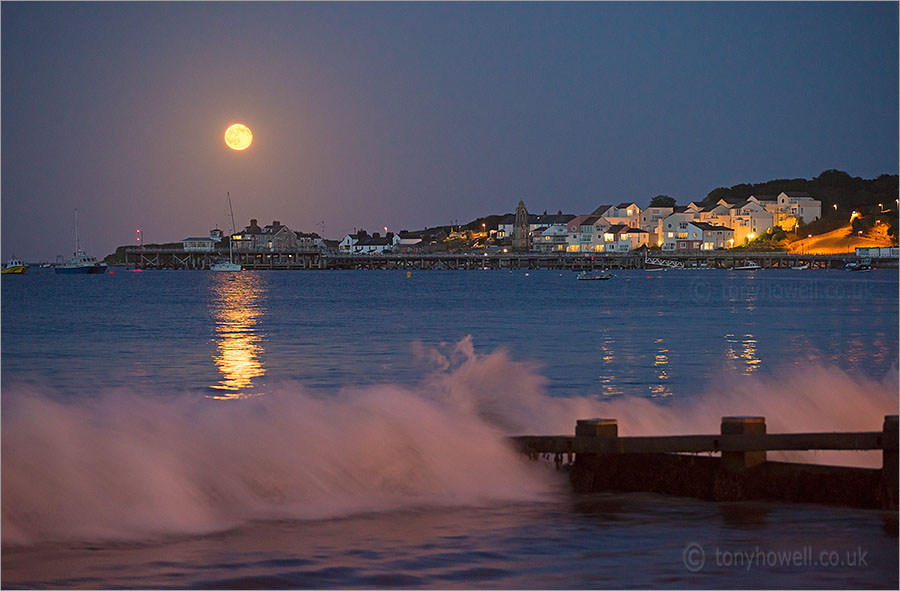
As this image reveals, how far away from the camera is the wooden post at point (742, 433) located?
12734mm

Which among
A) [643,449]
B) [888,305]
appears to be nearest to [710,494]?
[643,449]

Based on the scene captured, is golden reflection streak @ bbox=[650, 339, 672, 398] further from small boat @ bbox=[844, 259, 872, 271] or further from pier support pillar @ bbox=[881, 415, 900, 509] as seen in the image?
small boat @ bbox=[844, 259, 872, 271]

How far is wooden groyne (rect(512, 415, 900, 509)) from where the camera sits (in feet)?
40.5

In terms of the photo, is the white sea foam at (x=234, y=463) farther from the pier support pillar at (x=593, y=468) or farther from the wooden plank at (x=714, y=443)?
the wooden plank at (x=714, y=443)

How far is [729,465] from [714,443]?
1.32 feet

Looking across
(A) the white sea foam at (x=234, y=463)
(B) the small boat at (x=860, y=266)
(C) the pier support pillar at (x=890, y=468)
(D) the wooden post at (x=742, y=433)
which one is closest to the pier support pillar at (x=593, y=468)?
(A) the white sea foam at (x=234, y=463)

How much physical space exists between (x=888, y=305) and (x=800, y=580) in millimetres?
79114

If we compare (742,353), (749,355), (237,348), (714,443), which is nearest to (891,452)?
(714,443)

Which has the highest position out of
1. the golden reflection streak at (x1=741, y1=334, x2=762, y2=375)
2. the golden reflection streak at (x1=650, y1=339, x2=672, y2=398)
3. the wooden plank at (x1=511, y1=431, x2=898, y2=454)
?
the wooden plank at (x1=511, y1=431, x2=898, y2=454)

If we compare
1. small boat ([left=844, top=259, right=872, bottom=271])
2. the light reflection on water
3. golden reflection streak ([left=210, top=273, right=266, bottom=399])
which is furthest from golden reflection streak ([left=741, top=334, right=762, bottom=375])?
small boat ([left=844, top=259, right=872, bottom=271])

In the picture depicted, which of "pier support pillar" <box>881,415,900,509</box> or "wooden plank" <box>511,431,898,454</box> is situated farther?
"wooden plank" <box>511,431,898,454</box>

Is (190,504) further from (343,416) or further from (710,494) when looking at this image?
(710,494)

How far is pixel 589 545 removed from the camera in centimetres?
1167

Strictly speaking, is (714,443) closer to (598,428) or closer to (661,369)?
(598,428)
